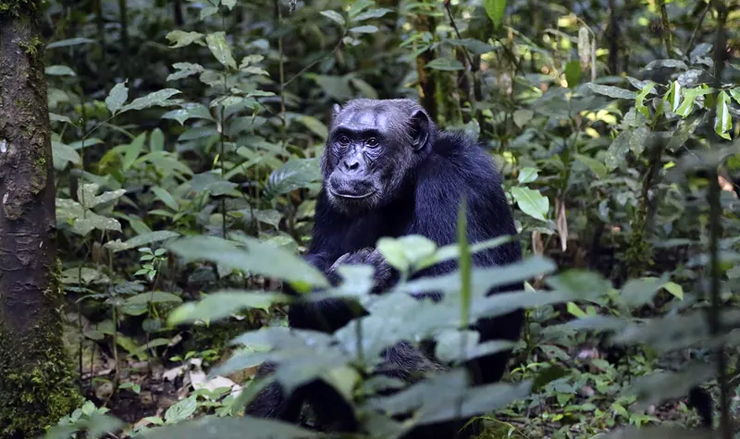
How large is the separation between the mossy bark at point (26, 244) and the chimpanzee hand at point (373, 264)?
1668 millimetres

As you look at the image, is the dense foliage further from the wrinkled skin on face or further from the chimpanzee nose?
the chimpanzee nose

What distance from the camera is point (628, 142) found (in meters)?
5.87

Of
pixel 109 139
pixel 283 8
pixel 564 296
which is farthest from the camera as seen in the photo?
pixel 283 8

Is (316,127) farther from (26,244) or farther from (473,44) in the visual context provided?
(26,244)

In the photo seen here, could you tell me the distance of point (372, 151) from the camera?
5.47 m

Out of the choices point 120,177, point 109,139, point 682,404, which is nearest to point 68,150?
point 120,177

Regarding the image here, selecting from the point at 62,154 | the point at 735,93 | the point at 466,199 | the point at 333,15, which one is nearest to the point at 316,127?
the point at 333,15

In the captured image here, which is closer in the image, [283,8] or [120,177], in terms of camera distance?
[120,177]

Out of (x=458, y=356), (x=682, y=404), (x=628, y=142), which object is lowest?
(x=682, y=404)

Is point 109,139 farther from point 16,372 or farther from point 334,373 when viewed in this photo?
point 334,373

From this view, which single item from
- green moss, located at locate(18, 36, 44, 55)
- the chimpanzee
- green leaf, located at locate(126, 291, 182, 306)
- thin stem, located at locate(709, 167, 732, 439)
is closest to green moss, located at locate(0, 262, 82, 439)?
green leaf, located at locate(126, 291, 182, 306)

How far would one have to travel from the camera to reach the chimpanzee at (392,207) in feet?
15.6

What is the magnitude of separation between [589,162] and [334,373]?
5.02m

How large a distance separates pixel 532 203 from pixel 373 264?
137cm
